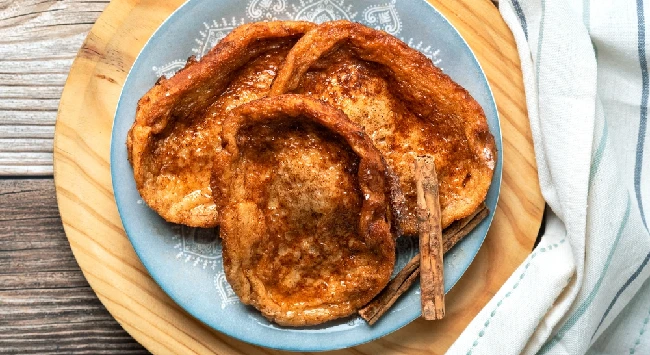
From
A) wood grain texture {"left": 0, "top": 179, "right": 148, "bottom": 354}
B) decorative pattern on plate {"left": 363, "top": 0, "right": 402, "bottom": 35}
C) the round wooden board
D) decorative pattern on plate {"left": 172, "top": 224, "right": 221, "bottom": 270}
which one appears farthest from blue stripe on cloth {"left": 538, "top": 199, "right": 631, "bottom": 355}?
wood grain texture {"left": 0, "top": 179, "right": 148, "bottom": 354}

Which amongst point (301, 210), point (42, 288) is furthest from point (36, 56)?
point (301, 210)

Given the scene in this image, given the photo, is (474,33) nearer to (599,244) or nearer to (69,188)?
(599,244)

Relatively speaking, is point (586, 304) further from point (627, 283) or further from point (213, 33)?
point (213, 33)

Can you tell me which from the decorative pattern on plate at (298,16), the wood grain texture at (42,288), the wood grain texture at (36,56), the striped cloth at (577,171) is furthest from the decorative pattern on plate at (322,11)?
the wood grain texture at (42,288)

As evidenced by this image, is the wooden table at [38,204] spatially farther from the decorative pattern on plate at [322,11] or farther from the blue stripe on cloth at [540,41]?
the blue stripe on cloth at [540,41]

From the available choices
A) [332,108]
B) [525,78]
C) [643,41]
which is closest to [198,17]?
[332,108]

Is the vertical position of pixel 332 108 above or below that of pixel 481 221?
above
